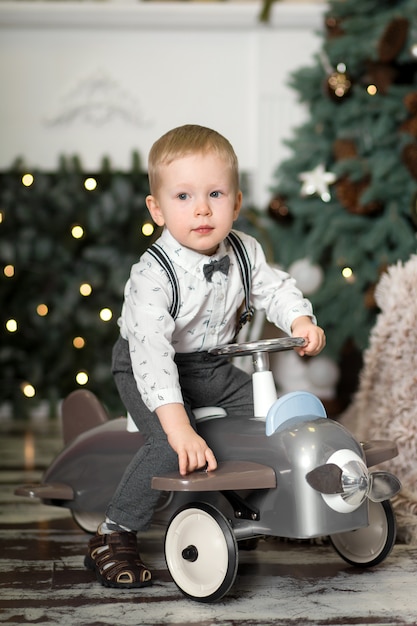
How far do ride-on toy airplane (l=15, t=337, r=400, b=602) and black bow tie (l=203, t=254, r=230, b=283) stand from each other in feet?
0.38

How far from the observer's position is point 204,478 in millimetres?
1109

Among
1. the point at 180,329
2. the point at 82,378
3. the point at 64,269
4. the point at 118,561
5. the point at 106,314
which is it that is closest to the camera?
the point at 118,561

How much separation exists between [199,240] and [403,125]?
161 cm

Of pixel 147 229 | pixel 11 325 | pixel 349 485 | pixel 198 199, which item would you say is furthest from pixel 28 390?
pixel 349 485

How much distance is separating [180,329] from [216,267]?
0.11 meters

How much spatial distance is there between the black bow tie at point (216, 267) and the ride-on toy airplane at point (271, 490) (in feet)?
0.38

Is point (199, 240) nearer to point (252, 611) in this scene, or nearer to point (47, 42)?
point (252, 611)

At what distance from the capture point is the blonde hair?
1.26m

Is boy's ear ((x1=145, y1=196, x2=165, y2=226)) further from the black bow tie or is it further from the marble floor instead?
the marble floor

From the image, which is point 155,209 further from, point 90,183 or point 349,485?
point 90,183

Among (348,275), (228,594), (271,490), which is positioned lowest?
(228,594)

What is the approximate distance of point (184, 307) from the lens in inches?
51.1

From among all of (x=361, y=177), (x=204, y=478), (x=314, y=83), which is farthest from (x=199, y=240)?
(x=314, y=83)

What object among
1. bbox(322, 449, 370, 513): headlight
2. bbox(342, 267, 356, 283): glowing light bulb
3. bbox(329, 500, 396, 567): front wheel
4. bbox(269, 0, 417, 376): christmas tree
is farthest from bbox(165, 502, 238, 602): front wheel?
bbox(342, 267, 356, 283): glowing light bulb
